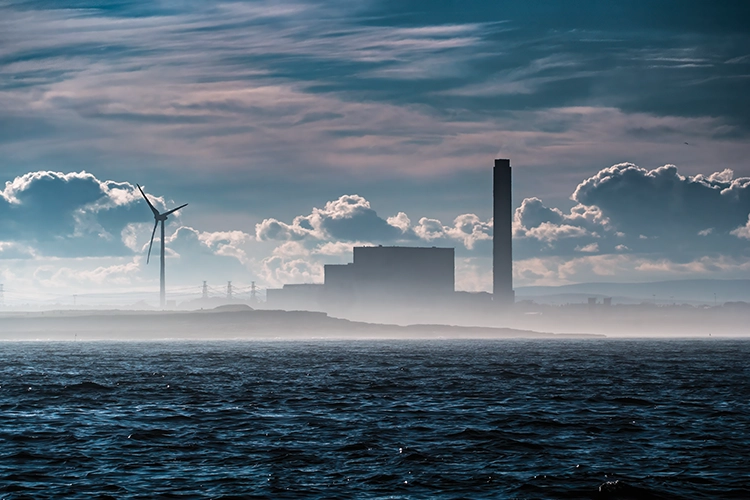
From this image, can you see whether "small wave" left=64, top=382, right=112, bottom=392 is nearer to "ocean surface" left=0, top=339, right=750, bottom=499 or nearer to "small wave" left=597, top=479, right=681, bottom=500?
"ocean surface" left=0, top=339, right=750, bottom=499

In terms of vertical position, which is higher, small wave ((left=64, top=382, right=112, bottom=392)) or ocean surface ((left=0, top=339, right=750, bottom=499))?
ocean surface ((left=0, top=339, right=750, bottom=499))

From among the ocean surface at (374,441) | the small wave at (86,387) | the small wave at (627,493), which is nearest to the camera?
the small wave at (627,493)

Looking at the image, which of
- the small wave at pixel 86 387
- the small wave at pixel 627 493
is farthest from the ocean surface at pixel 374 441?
the small wave at pixel 86 387

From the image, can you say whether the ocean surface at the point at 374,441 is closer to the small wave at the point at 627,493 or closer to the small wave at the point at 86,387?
the small wave at the point at 627,493

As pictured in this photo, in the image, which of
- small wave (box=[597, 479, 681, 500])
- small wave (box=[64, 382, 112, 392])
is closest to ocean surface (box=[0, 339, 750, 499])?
small wave (box=[597, 479, 681, 500])

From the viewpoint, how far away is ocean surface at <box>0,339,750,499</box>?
96.1ft

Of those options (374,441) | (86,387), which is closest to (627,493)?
(374,441)

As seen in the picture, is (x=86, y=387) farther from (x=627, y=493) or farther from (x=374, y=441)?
(x=627, y=493)

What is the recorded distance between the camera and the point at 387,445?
37469 millimetres

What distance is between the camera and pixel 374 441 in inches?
1518

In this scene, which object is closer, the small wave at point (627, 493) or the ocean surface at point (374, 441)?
the small wave at point (627, 493)

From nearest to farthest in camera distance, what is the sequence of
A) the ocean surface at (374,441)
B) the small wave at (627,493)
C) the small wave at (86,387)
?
the small wave at (627,493) → the ocean surface at (374,441) → the small wave at (86,387)

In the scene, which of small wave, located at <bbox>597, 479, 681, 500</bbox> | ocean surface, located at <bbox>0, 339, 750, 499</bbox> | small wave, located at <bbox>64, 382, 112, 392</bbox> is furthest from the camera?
small wave, located at <bbox>64, 382, 112, 392</bbox>

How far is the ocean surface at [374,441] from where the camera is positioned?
29.3 m
